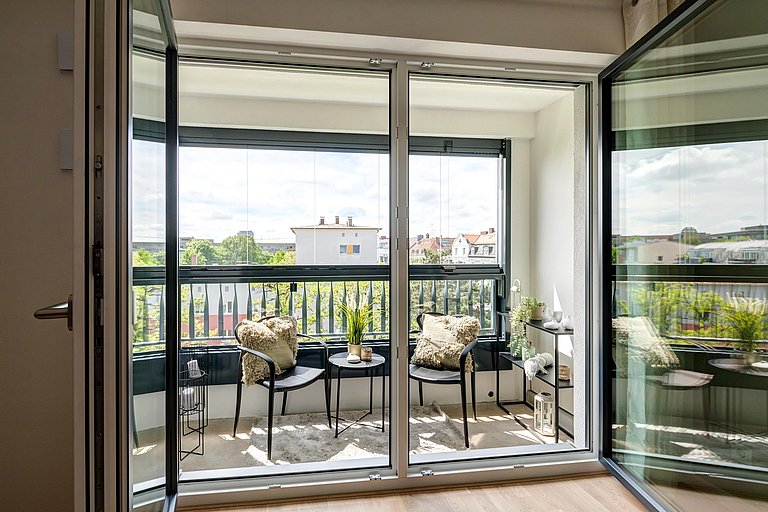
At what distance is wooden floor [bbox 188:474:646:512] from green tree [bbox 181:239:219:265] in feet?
3.77

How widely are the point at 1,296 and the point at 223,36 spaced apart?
1490 mm

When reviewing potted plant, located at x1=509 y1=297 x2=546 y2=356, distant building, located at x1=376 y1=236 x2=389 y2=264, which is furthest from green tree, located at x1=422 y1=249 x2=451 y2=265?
potted plant, located at x1=509 y1=297 x2=546 y2=356

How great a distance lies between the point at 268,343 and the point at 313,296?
0.32 m

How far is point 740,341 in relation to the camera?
1712 millimetres

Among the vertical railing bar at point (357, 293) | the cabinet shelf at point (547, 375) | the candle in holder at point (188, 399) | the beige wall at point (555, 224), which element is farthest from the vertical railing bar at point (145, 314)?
the beige wall at point (555, 224)

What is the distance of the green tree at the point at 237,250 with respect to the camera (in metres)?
2.32

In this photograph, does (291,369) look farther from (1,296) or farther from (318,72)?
(318,72)

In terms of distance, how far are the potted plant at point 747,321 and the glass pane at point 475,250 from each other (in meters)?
0.96

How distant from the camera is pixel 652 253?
218cm

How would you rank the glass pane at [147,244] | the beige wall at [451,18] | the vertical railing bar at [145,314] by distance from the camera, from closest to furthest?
the glass pane at [147,244], the vertical railing bar at [145,314], the beige wall at [451,18]

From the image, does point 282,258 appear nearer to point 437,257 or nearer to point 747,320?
point 437,257

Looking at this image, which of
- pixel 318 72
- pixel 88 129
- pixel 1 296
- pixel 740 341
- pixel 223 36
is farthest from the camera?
pixel 318 72

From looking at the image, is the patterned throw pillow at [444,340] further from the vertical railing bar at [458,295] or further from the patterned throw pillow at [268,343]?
the patterned throw pillow at [268,343]

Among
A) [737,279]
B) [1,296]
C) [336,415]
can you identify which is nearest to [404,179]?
[336,415]
